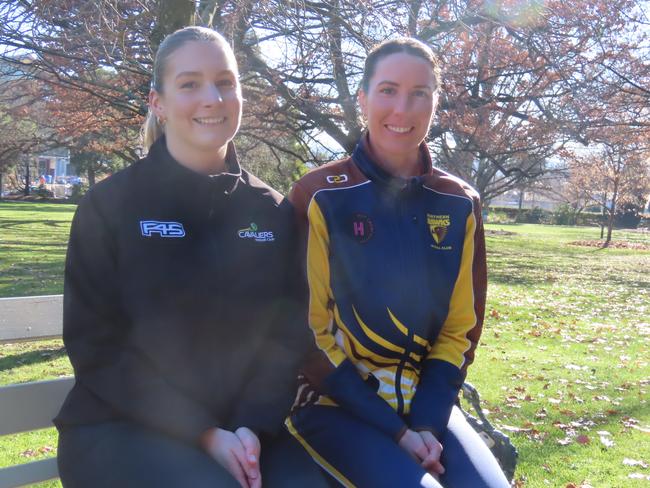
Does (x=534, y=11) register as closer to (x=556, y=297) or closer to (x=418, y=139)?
(x=556, y=297)

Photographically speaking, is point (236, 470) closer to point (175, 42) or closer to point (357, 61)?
point (175, 42)

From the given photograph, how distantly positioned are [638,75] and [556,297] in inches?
170

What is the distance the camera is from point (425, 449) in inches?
93.0

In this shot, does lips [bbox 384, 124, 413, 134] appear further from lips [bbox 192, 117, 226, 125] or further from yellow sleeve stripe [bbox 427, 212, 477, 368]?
lips [bbox 192, 117, 226, 125]

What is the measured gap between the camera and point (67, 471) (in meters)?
2.13

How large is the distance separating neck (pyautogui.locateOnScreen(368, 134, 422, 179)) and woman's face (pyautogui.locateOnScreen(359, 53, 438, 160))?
0.02 meters

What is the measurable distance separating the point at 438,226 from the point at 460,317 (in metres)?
0.39

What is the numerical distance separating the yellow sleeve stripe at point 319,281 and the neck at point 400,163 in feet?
1.25

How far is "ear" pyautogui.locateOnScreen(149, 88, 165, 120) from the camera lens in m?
2.51

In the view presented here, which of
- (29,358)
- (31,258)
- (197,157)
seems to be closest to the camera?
(197,157)

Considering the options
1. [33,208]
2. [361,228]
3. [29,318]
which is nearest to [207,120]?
[361,228]

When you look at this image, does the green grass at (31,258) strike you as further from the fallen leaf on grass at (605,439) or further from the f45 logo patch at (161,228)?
the f45 logo patch at (161,228)

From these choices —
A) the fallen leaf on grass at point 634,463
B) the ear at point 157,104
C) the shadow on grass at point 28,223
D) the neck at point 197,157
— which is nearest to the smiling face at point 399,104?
the neck at point 197,157

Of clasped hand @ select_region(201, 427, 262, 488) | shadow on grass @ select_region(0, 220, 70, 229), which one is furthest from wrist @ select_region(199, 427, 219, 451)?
shadow on grass @ select_region(0, 220, 70, 229)
